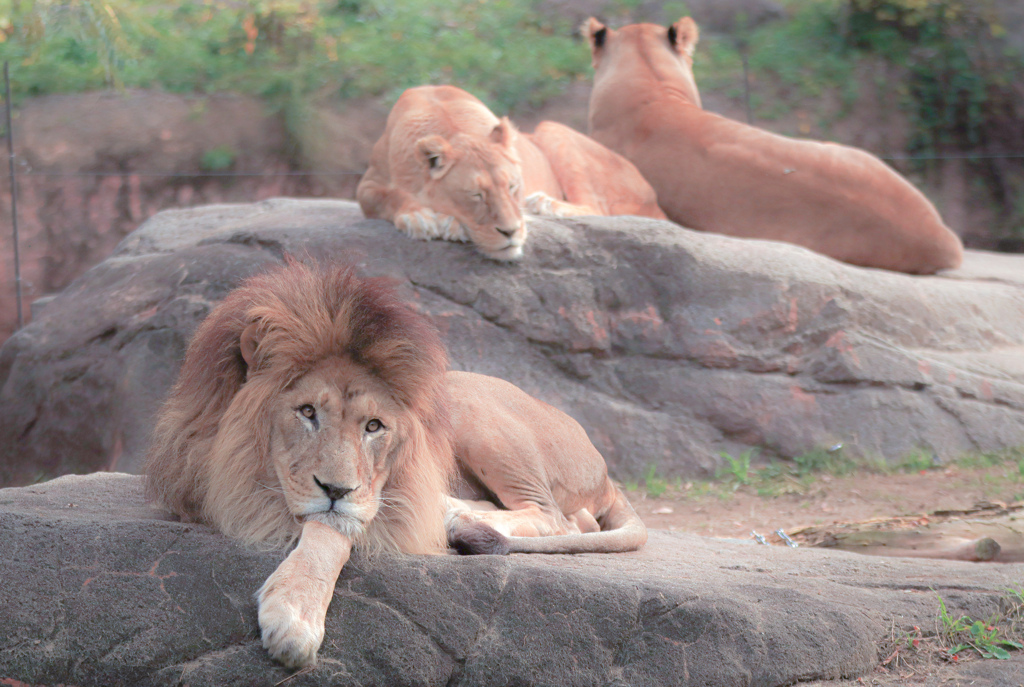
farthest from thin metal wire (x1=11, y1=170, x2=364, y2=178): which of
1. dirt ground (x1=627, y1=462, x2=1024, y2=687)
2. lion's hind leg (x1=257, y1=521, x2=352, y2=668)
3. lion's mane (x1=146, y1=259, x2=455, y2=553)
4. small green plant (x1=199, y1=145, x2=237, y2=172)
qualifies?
lion's hind leg (x1=257, y1=521, x2=352, y2=668)

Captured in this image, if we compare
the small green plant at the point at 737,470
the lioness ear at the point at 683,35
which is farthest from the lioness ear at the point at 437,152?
the lioness ear at the point at 683,35

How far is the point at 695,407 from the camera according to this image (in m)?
6.10

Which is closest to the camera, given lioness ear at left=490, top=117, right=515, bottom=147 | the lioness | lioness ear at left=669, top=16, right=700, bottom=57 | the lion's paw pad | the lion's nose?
the lion's paw pad

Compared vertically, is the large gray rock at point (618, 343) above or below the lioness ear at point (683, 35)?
below

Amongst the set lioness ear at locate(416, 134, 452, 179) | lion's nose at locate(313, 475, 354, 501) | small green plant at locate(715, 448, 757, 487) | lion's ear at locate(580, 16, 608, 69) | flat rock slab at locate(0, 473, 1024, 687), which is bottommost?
small green plant at locate(715, 448, 757, 487)

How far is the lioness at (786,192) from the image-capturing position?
7.63 m

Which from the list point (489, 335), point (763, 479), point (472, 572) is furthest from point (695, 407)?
point (472, 572)

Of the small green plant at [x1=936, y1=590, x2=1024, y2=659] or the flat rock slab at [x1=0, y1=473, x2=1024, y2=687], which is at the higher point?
the flat rock slab at [x1=0, y1=473, x2=1024, y2=687]

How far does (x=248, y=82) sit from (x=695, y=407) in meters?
7.06

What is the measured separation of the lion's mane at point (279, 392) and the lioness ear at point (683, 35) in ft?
21.9

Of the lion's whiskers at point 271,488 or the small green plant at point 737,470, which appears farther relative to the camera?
the small green plant at point 737,470

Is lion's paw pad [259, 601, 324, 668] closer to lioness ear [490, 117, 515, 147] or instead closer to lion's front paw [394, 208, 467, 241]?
lion's front paw [394, 208, 467, 241]

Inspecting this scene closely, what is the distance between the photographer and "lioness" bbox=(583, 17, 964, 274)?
7.63m

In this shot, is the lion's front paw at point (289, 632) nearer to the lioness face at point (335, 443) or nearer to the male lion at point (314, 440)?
the male lion at point (314, 440)
